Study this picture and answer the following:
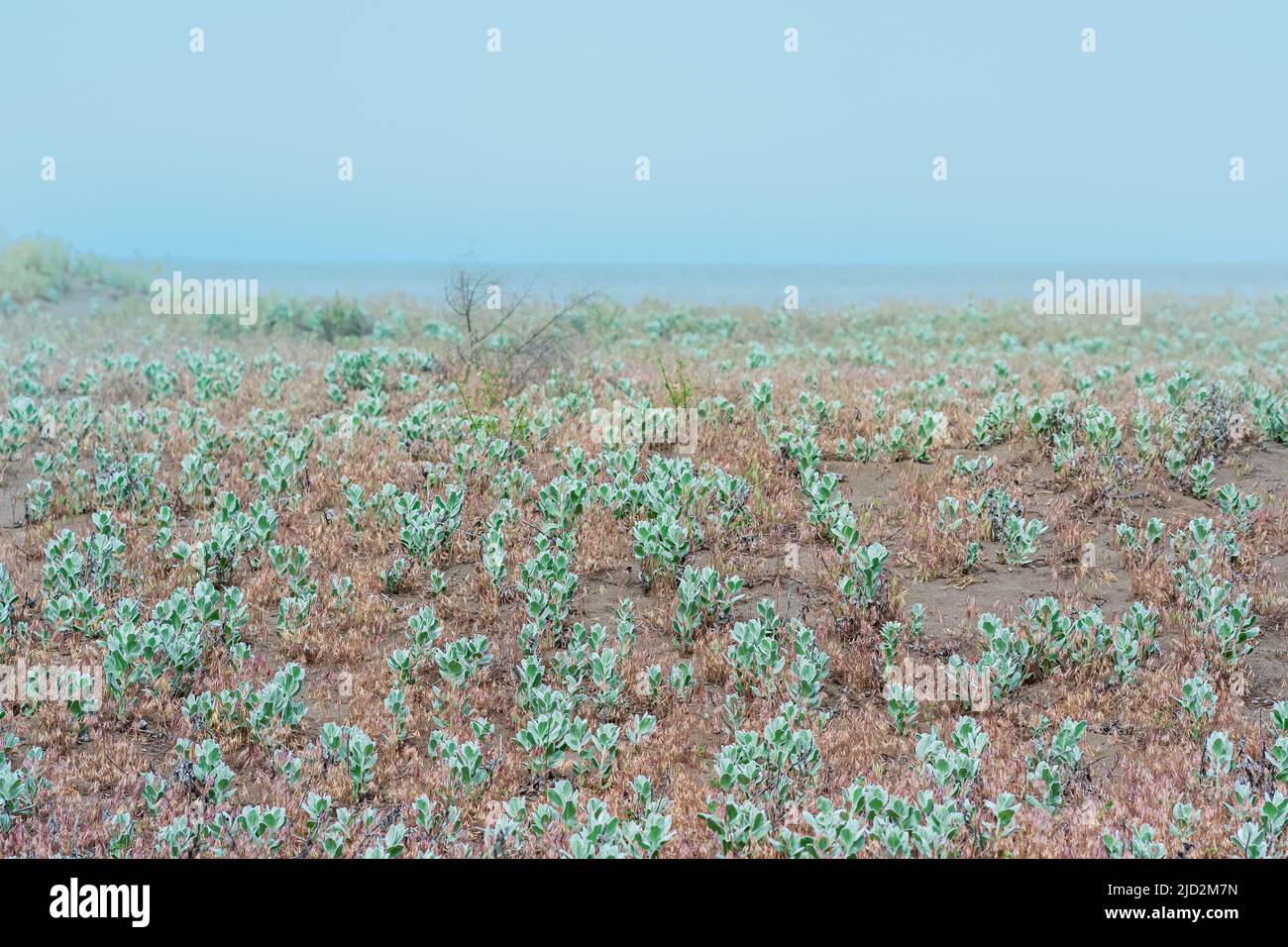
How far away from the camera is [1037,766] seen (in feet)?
21.2

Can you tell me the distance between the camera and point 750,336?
91.1ft

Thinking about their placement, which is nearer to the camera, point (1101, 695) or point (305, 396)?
point (1101, 695)

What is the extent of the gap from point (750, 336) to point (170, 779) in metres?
22.3

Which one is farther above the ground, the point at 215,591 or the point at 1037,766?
the point at 215,591

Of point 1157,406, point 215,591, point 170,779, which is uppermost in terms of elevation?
point 1157,406
